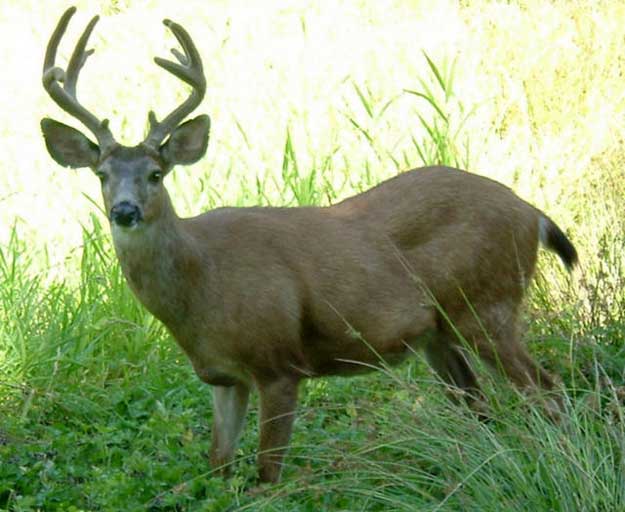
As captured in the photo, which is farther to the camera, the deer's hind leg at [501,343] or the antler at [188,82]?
the deer's hind leg at [501,343]

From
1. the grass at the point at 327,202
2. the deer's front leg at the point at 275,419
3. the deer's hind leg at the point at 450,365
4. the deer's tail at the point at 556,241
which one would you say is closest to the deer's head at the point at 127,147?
the deer's front leg at the point at 275,419

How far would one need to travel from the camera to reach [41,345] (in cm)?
682

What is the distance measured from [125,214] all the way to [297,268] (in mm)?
834

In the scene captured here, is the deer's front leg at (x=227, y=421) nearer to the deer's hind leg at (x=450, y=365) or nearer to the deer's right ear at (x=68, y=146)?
the deer's hind leg at (x=450, y=365)

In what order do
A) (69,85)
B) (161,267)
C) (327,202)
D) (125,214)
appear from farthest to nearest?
(327,202), (69,85), (161,267), (125,214)

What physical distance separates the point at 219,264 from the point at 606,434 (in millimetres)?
1841

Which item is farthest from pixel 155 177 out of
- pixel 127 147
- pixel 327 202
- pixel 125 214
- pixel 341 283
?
pixel 327 202

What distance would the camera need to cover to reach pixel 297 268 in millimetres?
5879

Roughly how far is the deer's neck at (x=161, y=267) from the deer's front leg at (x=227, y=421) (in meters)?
0.45

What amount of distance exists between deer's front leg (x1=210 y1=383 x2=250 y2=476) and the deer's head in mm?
846

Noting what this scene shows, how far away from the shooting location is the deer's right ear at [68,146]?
5.85m

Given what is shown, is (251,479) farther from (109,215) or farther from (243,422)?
(109,215)

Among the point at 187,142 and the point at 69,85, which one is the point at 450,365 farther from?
the point at 69,85

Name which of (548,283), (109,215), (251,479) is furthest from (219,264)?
(548,283)
